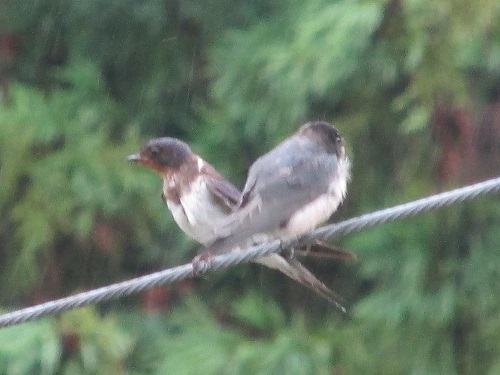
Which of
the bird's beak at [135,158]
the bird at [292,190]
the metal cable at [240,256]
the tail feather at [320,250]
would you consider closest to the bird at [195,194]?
the bird's beak at [135,158]

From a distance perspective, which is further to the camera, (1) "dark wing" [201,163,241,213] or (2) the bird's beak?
(2) the bird's beak

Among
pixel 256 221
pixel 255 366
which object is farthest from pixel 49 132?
pixel 256 221

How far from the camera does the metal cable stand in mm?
2328

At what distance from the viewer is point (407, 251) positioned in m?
3.73

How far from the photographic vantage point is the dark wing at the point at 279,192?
9.52ft

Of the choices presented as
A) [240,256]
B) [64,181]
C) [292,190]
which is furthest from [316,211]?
[64,181]

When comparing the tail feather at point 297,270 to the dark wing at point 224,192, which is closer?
the tail feather at point 297,270

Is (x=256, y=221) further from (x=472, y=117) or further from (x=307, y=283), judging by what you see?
(x=472, y=117)

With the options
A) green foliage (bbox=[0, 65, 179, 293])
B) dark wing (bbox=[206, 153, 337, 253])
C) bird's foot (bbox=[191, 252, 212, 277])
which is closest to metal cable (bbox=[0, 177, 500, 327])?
bird's foot (bbox=[191, 252, 212, 277])

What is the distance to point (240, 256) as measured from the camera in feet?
8.30

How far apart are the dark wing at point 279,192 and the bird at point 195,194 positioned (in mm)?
272

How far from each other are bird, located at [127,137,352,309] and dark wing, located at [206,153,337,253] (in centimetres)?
27

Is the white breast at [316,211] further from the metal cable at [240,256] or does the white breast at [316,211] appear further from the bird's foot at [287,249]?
the metal cable at [240,256]

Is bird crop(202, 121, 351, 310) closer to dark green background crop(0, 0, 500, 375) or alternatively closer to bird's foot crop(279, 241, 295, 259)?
bird's foot crop(279, 241, 295, 259)
